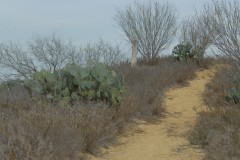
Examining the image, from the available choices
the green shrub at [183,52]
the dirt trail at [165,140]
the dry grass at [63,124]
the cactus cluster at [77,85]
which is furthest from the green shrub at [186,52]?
the cactus cluster at [77,85]

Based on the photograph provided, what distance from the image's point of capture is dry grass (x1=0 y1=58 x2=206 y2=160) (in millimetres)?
4754

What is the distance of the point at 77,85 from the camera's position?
8367 mm

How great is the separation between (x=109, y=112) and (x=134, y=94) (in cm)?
249

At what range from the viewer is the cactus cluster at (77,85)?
821cm

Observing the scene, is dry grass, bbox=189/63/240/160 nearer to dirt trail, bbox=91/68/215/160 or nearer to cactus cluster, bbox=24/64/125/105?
dirt trail, bbox=91/68/215/160

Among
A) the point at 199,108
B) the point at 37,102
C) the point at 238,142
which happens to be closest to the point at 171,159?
the point at 238,142

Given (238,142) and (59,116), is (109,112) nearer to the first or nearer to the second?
(59,116)

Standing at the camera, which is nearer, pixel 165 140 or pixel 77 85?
pixel 165 140

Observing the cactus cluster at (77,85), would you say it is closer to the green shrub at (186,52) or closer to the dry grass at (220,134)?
the dry grass at (220,134)

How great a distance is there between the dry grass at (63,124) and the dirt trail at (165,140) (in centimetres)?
29

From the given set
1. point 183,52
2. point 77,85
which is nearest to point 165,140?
point 77,85

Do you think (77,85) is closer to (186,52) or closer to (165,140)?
(165,140)

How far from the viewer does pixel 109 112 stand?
774cm

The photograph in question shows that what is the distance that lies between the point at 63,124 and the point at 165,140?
2264 mm
